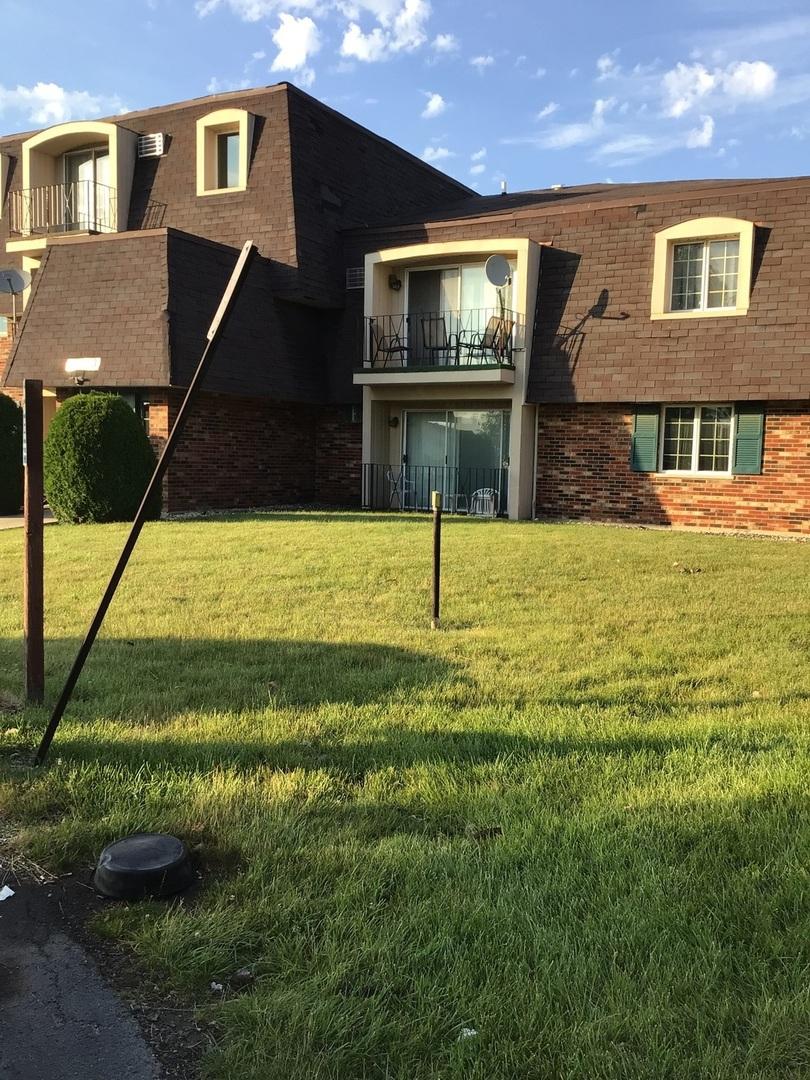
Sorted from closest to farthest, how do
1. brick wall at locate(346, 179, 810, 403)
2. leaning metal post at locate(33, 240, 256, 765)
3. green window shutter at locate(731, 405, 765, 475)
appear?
leaning metal post at locate(33, 240, 256, 765)
brick wall at locate(346, 179, 810, 403)
green window shutter at locate(731, 405, 765, 475)

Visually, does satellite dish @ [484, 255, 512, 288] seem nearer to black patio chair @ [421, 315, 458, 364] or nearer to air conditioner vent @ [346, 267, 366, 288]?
black patio chair @ [421, 315, 458, 364]

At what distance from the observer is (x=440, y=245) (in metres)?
16.9

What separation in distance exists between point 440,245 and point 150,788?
591 inches

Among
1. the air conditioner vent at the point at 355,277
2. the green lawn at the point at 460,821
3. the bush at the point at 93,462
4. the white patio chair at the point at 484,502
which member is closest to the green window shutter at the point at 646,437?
the white patio chair at the point at 484,502

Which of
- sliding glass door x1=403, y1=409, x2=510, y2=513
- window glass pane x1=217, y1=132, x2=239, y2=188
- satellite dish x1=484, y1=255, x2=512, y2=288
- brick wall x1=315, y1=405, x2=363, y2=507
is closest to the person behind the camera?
satellite dish x1=484, y1=255, x2=512, y2=288

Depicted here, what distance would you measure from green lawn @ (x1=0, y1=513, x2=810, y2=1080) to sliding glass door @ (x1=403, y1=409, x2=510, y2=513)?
10488 millimetres

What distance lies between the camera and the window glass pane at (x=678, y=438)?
51.6 ft

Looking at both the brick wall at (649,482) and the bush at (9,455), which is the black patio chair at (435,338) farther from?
the bush at (9,455)

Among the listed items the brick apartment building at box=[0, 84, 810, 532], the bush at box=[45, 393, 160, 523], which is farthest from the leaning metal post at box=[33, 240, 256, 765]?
the brick apartment building at box=[0, 84, 810, 532]

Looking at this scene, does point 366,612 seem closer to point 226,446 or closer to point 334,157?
point 226,446

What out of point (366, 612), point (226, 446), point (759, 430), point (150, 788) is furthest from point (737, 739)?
point (226, 446)

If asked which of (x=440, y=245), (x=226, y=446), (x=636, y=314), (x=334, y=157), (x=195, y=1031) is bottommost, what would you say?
(x=195, y=1031)

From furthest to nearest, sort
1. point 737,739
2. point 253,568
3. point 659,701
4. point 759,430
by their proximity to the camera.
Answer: point 759,430
point 253,568
point 659,701
point 737,739

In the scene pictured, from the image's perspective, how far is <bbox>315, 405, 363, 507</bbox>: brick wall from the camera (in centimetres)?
1897
